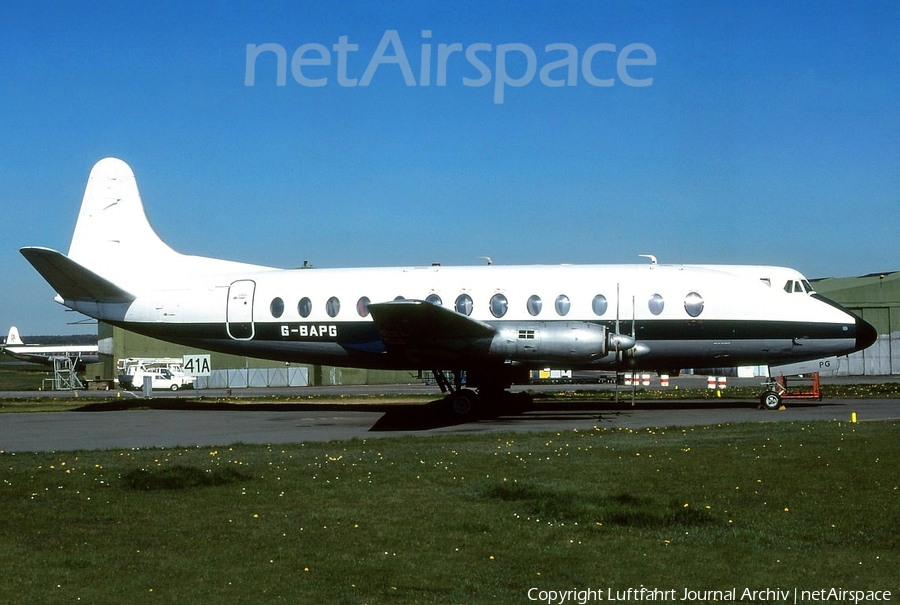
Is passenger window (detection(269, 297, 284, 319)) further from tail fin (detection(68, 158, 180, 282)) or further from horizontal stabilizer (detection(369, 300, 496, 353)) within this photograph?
tail fin (detection(68, 158, 180, 282))

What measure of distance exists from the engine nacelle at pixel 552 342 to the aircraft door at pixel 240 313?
7.75 m

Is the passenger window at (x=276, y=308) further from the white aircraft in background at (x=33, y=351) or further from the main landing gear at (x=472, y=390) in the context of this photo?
the white aircraft in background at (x=33, y=351)

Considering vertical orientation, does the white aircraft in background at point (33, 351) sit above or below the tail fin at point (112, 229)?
below

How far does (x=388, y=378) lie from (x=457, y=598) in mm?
54364

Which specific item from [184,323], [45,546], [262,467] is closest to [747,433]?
[262,467]

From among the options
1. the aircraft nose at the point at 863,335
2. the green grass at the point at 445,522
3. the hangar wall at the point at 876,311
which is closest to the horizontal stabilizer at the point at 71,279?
the green grass at the point at 445,522

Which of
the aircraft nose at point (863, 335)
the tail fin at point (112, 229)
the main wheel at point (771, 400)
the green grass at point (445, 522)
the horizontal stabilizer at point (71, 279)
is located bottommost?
the green grass at point (445, 522)

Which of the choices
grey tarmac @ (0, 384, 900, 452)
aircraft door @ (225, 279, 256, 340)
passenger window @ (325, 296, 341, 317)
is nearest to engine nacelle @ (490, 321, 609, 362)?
grey tarmac @ (0, 384, 900, 452)

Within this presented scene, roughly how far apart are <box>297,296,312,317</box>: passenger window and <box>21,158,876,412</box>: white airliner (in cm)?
4

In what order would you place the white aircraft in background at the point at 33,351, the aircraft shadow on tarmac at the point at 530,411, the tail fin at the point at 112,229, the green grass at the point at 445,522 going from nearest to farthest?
the green grass at the point at 445,522 < the aircraft shadow on tarmac at the point at 530,411 < the tail fin at the point at 112,229 < the white aircraft in background at the point at 33,351

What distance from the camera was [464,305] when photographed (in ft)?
82.0

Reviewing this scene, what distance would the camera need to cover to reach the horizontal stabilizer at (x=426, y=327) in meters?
21.7

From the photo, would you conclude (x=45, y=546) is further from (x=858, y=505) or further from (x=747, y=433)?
(x=747, y=433)

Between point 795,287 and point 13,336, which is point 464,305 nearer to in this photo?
point 795,287
